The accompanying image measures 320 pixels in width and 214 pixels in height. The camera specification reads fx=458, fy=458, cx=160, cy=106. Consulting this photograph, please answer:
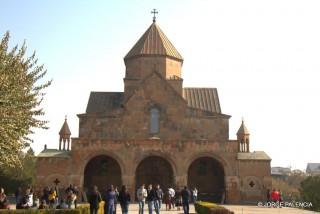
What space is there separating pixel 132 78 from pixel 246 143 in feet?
33.3

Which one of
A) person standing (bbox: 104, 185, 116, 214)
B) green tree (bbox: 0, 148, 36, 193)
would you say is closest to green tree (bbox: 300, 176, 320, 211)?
green tree (bbox: 0, 148, 36, 193)

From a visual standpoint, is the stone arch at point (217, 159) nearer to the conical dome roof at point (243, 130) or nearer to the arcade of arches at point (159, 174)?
the arcade of arches at point (159, 174)

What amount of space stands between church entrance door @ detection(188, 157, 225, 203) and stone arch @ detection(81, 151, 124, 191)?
5.10 metres

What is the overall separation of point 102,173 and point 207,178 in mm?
7302

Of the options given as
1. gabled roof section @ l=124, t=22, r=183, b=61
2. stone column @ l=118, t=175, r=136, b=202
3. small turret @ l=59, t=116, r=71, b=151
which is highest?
gabled roof section @ l=124, t=22, r=183, b=61

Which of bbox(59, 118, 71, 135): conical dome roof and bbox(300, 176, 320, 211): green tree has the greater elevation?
bbox(59, 118, 71, 135): conical dome roof

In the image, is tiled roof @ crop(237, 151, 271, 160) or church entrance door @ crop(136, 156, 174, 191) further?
church entrance door @ crop(136, 156, 174, 191)

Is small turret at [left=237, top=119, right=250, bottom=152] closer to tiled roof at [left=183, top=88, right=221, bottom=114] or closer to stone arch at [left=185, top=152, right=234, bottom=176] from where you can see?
tiled roof at [left=183, top=88, right=221, bottom=114]

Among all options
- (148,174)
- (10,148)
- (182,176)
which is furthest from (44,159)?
(10,148)

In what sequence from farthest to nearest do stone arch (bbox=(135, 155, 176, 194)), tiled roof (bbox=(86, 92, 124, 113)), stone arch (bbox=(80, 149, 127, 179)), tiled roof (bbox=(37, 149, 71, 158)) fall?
1. tiled roof (bbox=(86, 92, 124, 113))
2. stone arch (bbox=(135, 155, 176, 194))
3. tiled roof (bbox=(37, 149, 71, 158))
4. stone arch (bbox=(80, 149, 127, 179))

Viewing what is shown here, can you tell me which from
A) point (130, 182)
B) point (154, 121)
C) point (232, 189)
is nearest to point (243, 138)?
point (232, 189)

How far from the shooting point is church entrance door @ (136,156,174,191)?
31406 millimetres

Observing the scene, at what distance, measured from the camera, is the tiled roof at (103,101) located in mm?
34656

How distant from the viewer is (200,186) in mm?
31797
